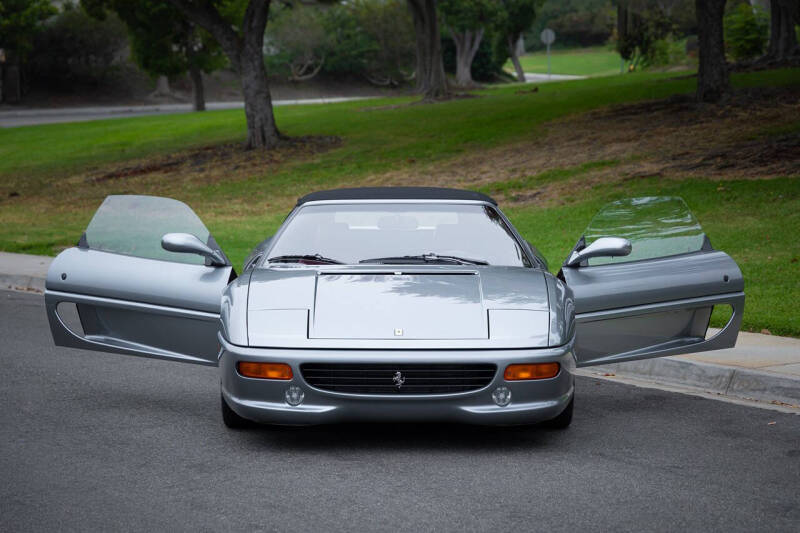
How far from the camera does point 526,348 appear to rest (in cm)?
563

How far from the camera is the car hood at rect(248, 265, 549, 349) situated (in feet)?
18.4

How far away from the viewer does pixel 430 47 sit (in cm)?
4047

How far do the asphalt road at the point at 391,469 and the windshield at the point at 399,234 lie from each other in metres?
1.06

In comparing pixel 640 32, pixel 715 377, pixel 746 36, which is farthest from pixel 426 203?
pixel 640 32

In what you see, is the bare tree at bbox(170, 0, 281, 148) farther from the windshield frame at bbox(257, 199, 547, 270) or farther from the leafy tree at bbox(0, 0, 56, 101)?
the leafy tree at bbox(0, 0, 56, 101)

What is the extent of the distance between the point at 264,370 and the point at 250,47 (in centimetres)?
2132

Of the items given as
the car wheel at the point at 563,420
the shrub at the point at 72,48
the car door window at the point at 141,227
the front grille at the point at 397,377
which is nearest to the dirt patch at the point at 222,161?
the car door window at the point at 141,227

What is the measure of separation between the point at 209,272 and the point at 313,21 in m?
69.1

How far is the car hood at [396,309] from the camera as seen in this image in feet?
18.4

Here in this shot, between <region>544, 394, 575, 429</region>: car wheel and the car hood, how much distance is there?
1.98 ft

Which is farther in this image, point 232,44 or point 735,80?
point 735,80

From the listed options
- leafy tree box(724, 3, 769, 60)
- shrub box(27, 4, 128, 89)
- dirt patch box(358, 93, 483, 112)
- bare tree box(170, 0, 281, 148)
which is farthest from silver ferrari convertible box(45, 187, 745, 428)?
shrub box(27, 4, 128, 89)

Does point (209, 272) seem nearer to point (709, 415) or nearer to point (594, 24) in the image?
point (709, 415)

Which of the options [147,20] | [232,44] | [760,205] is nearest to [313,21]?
[147,20]
